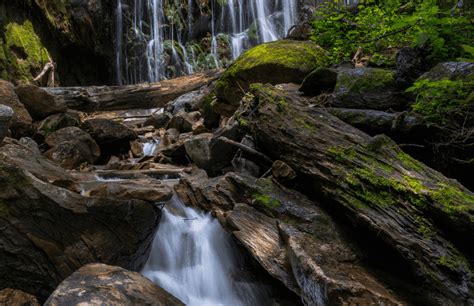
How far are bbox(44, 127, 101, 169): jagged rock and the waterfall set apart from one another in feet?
38.2

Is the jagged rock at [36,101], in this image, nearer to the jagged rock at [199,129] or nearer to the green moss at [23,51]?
the jagged rock at [199,129]

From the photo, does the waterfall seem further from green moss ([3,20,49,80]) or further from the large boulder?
the large boulder

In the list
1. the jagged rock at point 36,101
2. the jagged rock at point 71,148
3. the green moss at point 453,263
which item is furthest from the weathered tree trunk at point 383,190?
the jagged rock at point 36,101

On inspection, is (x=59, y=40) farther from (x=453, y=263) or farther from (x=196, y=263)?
(x=453, y=263)

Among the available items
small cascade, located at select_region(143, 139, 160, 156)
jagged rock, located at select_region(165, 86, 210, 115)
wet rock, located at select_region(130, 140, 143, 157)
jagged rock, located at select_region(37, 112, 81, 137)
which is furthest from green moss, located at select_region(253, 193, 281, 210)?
jagged rock, located at select_region(165, 86, 210, 115)

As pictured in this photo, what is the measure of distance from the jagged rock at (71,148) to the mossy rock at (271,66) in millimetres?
3003

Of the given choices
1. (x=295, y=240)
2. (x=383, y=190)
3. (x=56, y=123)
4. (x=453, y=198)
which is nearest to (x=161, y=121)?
(x=56, y=123)

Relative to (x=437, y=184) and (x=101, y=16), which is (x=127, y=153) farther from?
(x=101, y=16)

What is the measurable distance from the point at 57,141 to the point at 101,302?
18.0 ft

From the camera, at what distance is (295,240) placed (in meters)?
3.42

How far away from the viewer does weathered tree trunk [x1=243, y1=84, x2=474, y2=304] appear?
295 centimetres

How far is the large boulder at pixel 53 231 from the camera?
346cm

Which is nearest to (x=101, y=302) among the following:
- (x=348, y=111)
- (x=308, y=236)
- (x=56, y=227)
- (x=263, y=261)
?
(x=56, y=227)

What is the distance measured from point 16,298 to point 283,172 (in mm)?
2942
